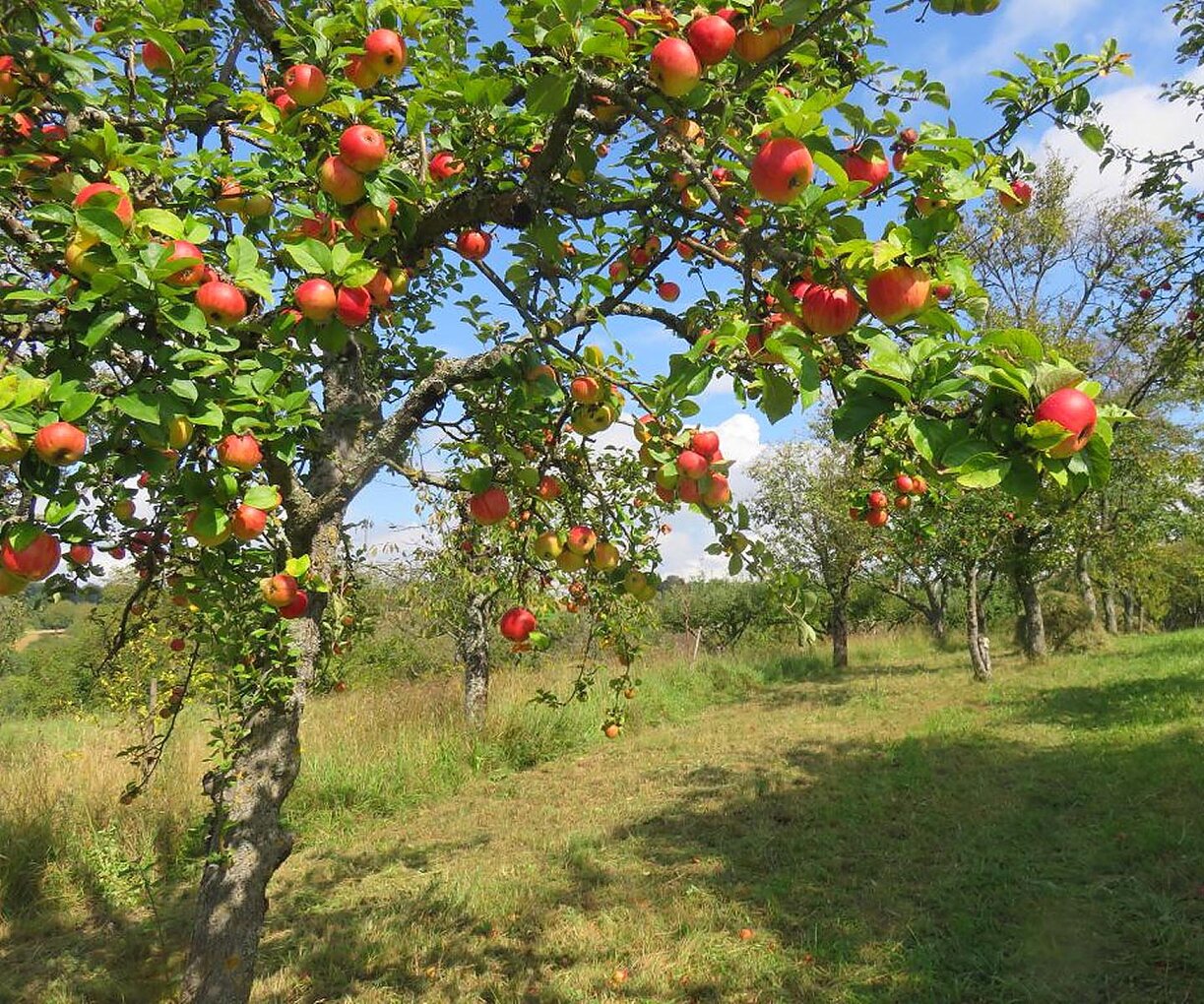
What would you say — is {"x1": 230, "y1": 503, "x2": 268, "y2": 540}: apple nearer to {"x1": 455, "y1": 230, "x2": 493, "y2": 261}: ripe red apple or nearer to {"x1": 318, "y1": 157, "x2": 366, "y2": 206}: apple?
{"x1": 318, "y1": 157, "x2": 366, "y2": 206}: apple

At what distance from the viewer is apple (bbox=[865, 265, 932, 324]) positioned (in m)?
Result: 1.28

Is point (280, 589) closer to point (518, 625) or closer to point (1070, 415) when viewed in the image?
point (518, 625)

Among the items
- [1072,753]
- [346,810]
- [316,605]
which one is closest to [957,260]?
[316,605]

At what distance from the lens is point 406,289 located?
2.39 metres

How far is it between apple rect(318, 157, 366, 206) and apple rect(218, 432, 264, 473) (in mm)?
662

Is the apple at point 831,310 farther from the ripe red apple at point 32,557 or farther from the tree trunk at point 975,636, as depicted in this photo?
the tree trunk at point 975,636

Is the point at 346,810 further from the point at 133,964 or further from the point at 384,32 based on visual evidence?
the point at 384,32

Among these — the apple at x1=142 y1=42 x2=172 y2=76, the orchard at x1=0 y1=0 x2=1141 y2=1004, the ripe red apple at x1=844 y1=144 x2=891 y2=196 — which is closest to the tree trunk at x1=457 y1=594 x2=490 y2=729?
the orchard at x1=0 y1=0 x2=1141 y2=1004

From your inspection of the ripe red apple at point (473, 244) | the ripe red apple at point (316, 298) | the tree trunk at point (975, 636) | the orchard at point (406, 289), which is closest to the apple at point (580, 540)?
the orchard at point (406, 289)

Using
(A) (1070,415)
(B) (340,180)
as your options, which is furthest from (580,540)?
(A) (1070,415)

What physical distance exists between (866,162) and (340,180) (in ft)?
4.30

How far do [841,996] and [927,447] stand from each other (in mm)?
3955

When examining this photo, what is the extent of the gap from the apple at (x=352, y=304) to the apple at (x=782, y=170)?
1.04 meters

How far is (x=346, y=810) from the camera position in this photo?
306 inches
